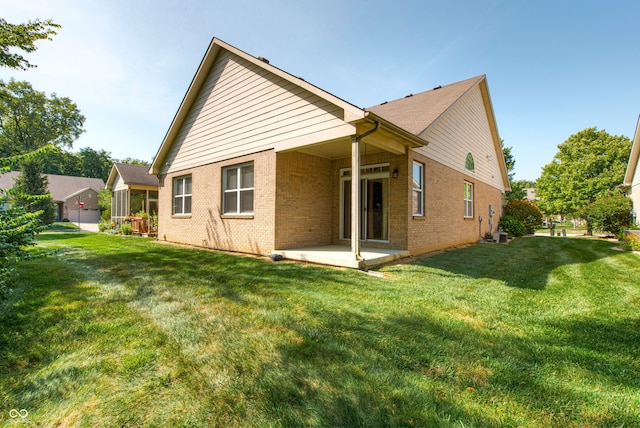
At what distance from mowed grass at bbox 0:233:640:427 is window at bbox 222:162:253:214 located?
13.5 ft

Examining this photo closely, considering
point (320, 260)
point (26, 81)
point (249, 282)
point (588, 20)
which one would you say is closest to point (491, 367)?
point (249, 282)

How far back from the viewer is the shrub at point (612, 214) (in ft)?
47.3

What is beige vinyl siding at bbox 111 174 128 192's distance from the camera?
19.8m

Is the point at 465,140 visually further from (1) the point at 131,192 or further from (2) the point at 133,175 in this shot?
(2) the point at 133,175

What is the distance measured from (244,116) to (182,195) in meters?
4.75

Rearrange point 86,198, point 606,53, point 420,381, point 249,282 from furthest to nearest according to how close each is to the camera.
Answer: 1. point 86,198
2. point 606,53
3. point 249,282
4. point 420,381

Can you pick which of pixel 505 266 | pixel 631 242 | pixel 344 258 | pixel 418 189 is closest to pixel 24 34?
pixel 344 258

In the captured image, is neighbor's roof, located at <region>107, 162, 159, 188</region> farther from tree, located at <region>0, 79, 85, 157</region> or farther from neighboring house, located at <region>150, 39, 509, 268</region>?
tree, located at <region>0, 79, 85, 157</region>

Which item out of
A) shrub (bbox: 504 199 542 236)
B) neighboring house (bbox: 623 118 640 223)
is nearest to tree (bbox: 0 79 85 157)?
shrub (bbox: 504 199 542 236)

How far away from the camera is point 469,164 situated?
12188mm

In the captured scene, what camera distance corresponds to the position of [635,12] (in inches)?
351

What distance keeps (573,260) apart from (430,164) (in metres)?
4.54

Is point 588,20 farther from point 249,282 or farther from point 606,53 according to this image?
point 249,282

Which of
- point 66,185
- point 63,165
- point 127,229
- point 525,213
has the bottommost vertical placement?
point 127,229
